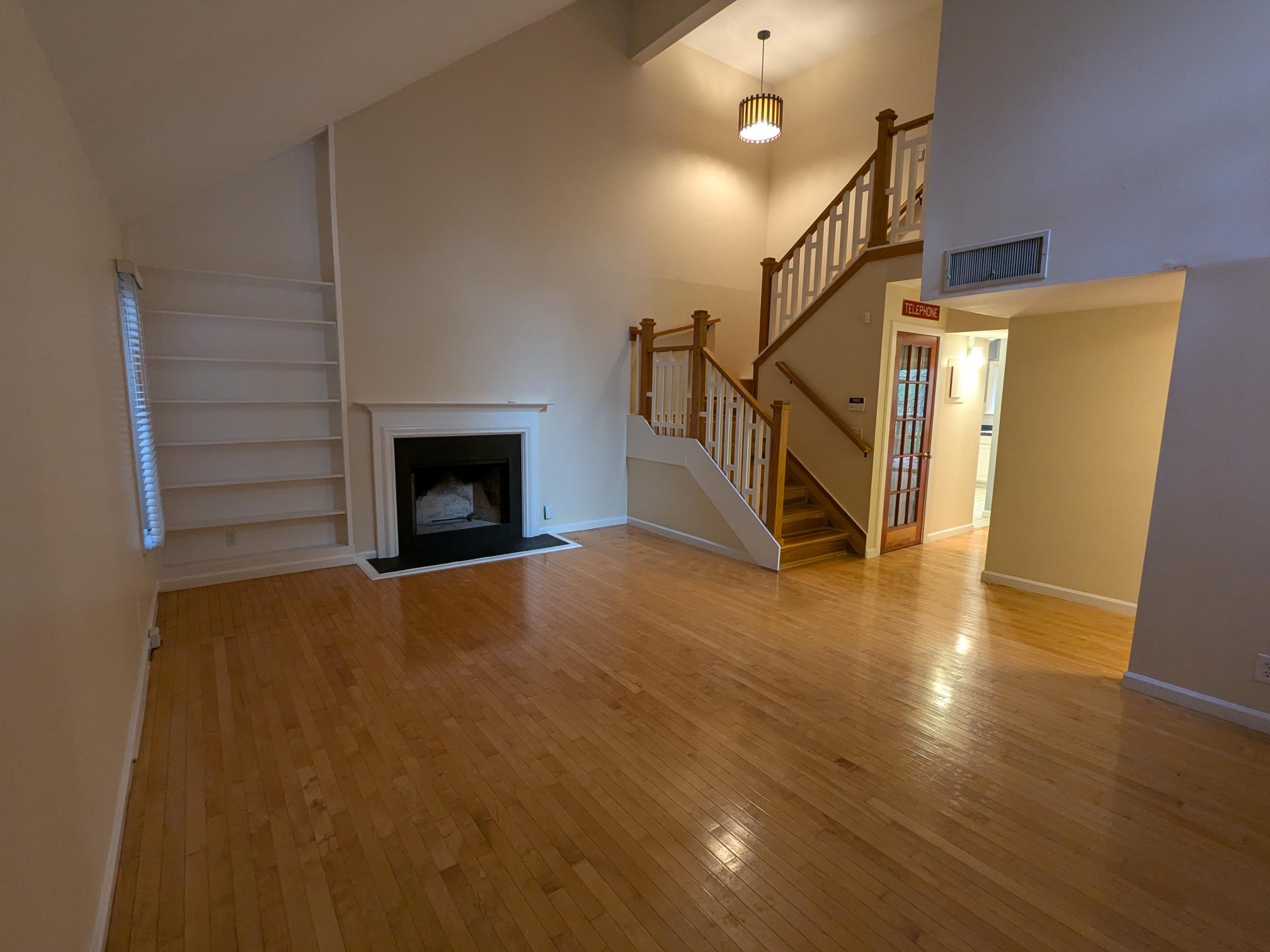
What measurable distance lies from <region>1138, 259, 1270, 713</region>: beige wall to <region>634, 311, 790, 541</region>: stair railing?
8.15 feet

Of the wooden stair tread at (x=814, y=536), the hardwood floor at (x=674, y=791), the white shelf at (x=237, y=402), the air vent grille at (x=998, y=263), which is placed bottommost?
the hardwood floor at (x=674, y=791)

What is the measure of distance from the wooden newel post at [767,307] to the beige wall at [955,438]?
1.70m

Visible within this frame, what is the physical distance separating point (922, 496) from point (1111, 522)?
1.90 meters

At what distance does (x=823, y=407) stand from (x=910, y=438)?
36.3 inches

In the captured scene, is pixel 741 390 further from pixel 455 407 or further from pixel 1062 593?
pixel 1062 593

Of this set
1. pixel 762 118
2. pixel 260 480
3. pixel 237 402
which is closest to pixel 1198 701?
pixel 762 118

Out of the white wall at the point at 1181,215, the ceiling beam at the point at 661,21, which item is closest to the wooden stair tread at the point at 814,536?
the white wall at the point at 1181,215

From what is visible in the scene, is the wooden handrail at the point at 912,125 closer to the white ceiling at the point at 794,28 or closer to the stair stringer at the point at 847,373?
the stair stringer at the point at 847,373

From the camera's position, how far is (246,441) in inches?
178

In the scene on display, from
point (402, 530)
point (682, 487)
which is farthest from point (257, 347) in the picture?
point (682, 487)

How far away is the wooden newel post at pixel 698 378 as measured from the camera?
549 centimetres

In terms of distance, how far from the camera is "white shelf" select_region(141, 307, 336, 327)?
4.19 meters

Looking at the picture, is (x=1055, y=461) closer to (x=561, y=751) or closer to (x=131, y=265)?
(x=561, y=751)

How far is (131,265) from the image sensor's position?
3.39m
